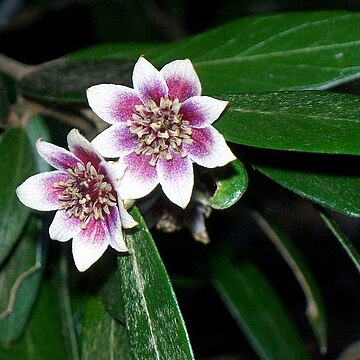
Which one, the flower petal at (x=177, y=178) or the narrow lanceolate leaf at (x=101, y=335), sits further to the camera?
the narrow lanceolate leaf at (x=101, y=335)

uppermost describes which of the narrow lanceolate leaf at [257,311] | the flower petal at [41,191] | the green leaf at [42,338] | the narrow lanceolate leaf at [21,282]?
the flower petal at [41,191]

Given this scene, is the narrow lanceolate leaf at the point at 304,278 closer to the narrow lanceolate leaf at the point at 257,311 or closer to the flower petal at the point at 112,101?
the narrow lanceolate leaf at the point at 257,311

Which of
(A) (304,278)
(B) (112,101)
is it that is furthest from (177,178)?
(A) (304,278)

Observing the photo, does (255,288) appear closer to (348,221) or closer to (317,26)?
(317,26)

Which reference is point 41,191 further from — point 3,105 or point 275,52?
point 275,52

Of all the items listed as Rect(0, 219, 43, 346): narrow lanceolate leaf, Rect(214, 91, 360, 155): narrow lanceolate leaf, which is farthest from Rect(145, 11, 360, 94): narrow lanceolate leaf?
Rect(0, 219, 43, 346): narrow lanceolate leaf

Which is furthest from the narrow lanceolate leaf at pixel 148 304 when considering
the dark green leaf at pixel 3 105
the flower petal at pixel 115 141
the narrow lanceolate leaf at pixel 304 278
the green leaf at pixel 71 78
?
the narrow lanceolate leaf at pixel 304 278

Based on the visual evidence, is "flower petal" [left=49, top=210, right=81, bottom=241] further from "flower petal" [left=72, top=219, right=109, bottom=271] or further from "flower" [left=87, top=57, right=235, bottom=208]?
"flower" [left=87, top=57, right=235, bottom=208]
